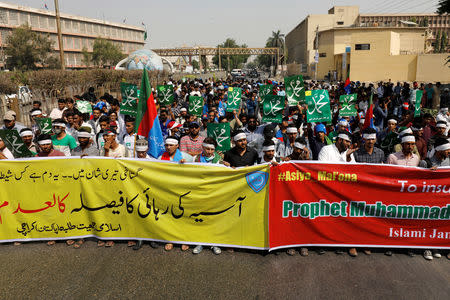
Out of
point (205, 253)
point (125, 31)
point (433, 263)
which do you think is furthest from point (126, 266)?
point (125, 31)

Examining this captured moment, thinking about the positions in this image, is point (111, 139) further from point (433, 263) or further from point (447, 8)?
point (447, 8)

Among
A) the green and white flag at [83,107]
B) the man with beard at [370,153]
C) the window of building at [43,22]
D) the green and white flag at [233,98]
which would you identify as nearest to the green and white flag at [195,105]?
the green and white flag at [233,98]

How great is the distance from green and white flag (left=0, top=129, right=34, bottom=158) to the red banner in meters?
4.16

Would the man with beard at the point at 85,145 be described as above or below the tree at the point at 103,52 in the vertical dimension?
below

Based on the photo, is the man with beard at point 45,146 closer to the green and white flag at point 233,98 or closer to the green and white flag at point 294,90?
the green and white flag at point 294,90

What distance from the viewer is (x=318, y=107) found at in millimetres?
7309

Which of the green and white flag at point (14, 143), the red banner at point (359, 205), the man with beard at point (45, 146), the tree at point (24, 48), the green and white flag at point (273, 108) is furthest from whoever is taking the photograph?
the tree at point (24, 48)

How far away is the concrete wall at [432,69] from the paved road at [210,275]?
42145 millimetres

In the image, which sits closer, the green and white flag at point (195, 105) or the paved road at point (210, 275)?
the paved road at point (210, 275)

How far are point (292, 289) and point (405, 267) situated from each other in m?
1.57

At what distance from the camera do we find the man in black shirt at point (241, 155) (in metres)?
5.45

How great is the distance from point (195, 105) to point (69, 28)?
7970 centimetres

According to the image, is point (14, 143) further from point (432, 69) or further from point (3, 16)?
point (3, 16)

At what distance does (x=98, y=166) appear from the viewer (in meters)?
5.18
